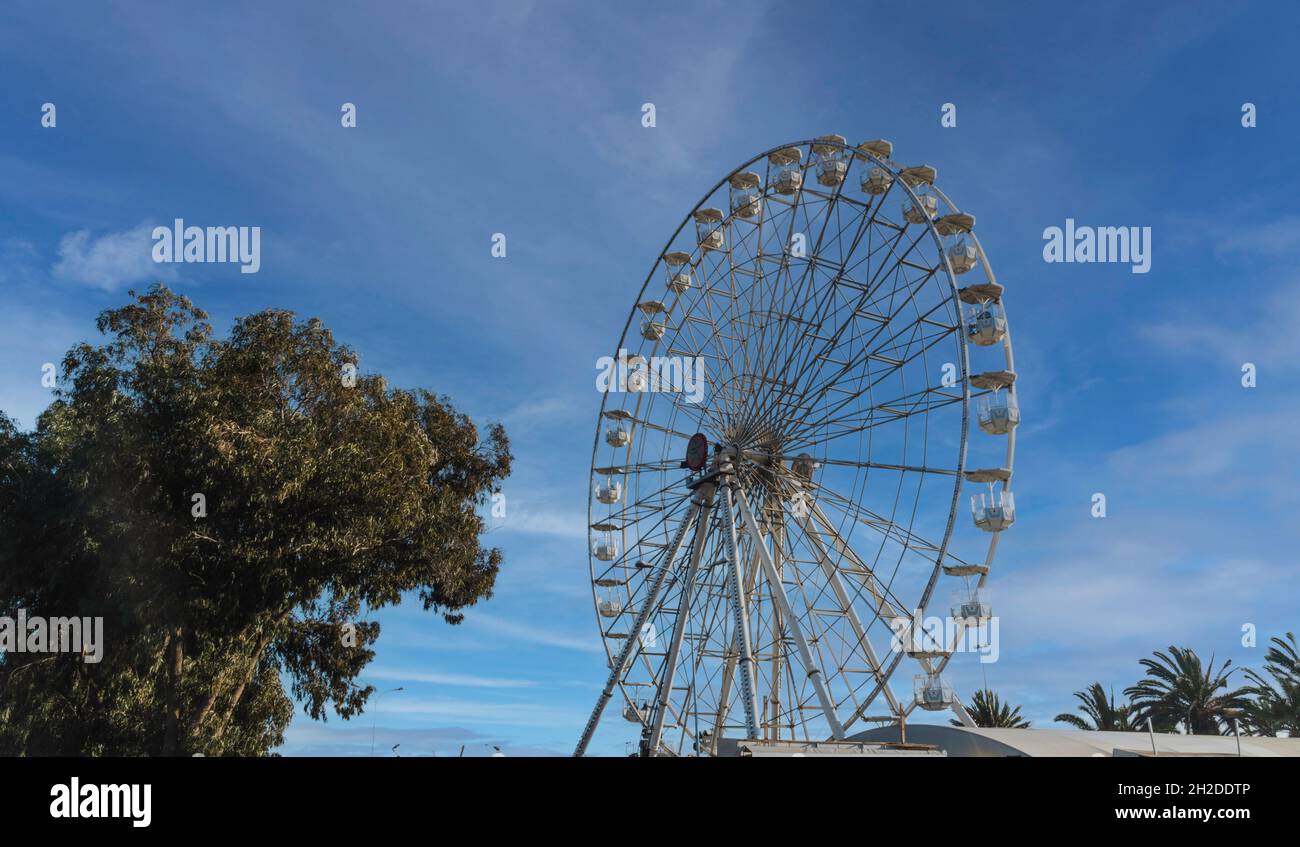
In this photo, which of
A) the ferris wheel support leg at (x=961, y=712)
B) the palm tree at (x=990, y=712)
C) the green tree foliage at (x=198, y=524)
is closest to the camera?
the ferris wheel support leg at (x=961, y=712)

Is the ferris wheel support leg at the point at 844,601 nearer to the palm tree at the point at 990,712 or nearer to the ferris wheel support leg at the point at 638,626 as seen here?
the ferris wheel support leg at the point at 638,626

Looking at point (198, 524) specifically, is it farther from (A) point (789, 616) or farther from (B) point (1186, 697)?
(B) point (1186, 697)

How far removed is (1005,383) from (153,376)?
21.3 metres

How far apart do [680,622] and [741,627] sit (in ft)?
11.2

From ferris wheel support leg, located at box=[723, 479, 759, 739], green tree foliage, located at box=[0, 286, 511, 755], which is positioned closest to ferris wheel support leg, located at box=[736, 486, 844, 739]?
ferris wheel support leg, located at box=[723, 479, 759, 739]

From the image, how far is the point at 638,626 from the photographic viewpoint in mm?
28672

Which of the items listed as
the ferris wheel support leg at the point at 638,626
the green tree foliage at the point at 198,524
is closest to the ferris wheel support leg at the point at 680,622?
the ferris wheel support leg at the point at 638,626

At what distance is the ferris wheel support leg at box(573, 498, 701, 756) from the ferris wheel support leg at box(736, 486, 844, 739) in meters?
2.16

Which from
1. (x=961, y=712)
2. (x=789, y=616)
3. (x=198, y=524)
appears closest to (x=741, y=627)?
(x=789, y=616)

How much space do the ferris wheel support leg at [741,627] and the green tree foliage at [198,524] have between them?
25.8ft

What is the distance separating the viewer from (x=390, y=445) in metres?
26.3

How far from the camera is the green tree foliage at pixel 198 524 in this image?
24734 millimetres
